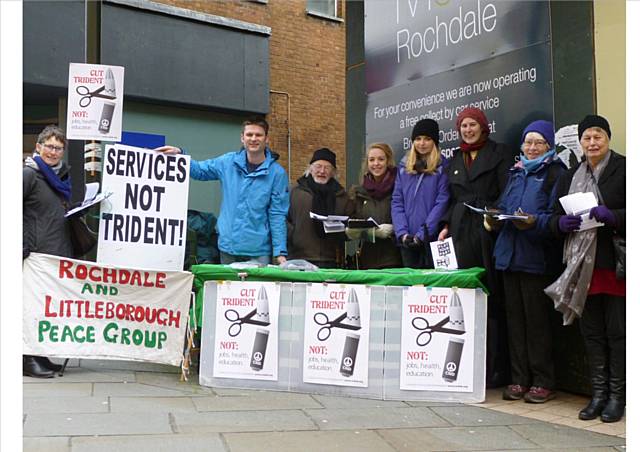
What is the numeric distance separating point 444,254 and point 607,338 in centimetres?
138

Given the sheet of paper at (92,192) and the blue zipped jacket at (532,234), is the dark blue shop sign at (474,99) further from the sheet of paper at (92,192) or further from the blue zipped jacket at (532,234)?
the sheet of paper at (92,192)

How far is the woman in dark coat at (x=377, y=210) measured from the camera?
638 centimetres

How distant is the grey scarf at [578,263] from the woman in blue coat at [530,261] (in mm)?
249

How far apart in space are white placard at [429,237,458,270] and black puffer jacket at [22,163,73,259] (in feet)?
10.1

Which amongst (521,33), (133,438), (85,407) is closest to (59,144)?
(85,407)

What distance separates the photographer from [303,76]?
1595cm

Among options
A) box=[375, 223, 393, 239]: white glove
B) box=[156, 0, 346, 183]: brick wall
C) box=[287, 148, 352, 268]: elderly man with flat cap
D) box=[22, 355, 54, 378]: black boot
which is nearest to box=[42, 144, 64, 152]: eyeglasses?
box=[22, 355, 54, 378]: black boot

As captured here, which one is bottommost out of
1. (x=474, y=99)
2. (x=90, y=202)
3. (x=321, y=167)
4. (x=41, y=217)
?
(x=41, y=217)

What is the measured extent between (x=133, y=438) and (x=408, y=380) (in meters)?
2.13

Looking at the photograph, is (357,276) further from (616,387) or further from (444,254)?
(616,387)

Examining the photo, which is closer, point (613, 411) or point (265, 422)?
point (265, 422)

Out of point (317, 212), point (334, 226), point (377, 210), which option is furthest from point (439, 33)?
point (334, 226)

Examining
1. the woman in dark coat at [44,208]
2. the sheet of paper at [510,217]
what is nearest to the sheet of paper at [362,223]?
the sheet of paper at [510,217]

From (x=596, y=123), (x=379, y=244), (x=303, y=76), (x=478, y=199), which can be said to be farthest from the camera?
(x=303, y=76)
